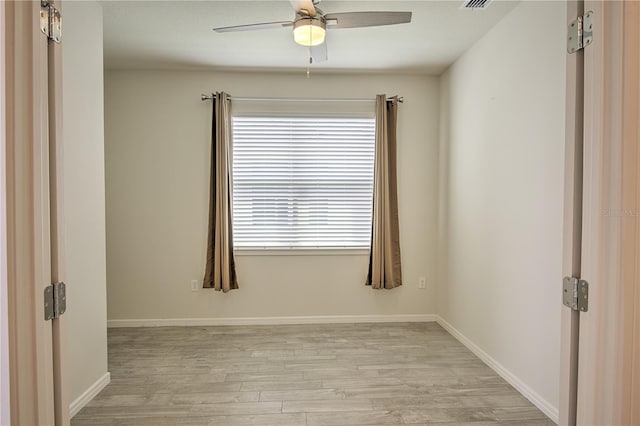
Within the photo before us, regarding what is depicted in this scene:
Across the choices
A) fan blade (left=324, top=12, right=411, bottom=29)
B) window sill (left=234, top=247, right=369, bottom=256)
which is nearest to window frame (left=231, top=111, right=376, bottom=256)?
window sill (left=234, top=247, right=369, bottom=256)

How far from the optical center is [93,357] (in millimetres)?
2549

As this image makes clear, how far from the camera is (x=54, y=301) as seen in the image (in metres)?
1.06

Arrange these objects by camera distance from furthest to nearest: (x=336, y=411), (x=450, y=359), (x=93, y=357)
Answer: (x=450, y=359) < (x=93, y=357) < (x=336, y=411)

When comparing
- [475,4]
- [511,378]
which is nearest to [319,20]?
[475,4]

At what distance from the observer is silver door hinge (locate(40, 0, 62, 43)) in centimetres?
101

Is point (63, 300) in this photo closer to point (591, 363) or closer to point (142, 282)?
point (591, 363)

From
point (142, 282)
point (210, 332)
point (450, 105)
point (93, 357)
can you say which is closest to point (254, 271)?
point (210, 332)

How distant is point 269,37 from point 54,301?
274 cm

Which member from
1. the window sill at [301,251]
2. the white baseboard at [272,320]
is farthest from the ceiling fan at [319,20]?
the white baseboard at [272,320]

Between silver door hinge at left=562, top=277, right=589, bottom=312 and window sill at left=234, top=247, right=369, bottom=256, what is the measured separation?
2972 mm
